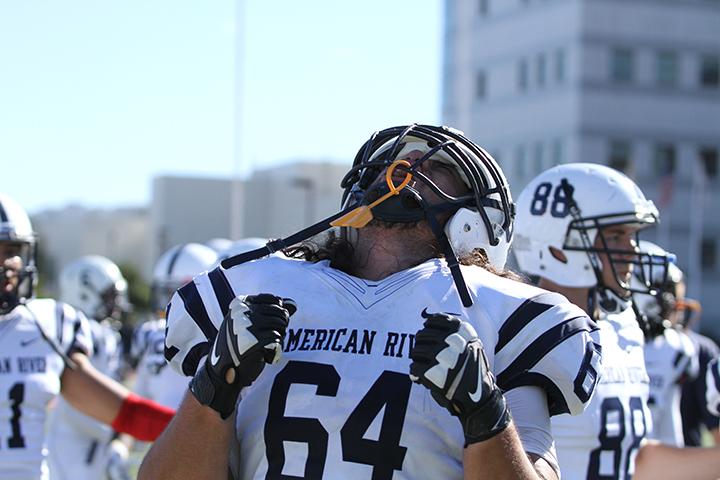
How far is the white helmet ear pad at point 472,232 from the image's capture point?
265 cm

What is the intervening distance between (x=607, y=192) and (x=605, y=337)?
584 mm

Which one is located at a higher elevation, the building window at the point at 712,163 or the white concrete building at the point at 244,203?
the building window at the point at 712,163

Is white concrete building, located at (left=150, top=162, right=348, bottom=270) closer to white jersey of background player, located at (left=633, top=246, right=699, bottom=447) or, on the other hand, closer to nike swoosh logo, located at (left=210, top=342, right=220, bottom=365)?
white jersey of background player, located at (left=633, top=246, right=699, bottom=447)

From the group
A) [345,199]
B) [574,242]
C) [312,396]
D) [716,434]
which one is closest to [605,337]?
[574,242]

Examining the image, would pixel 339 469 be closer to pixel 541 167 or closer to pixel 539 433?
pixel 539 433

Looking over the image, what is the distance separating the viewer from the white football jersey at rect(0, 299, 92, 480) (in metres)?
4.52

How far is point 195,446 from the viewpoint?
2.44 meters

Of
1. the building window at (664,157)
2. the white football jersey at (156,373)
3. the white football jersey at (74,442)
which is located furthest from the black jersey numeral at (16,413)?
the building window at (664,157)

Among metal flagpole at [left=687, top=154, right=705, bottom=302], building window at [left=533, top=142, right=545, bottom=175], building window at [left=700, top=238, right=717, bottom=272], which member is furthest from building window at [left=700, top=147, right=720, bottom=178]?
building window at [left=533, top=142, right=545, bottom=175]

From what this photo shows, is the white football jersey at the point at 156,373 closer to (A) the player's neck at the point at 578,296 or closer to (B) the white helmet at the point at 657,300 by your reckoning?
(B) the white helmet at the point at 657,300

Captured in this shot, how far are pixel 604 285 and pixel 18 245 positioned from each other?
7.49ft

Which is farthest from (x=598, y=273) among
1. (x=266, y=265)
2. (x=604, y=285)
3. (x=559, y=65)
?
(x=559, y=65)

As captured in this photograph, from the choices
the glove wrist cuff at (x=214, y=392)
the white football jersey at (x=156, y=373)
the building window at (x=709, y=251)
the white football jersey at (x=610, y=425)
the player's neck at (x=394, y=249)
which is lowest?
the building window at (x=709, y=251)

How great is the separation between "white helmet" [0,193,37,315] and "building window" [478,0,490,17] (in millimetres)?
37140
